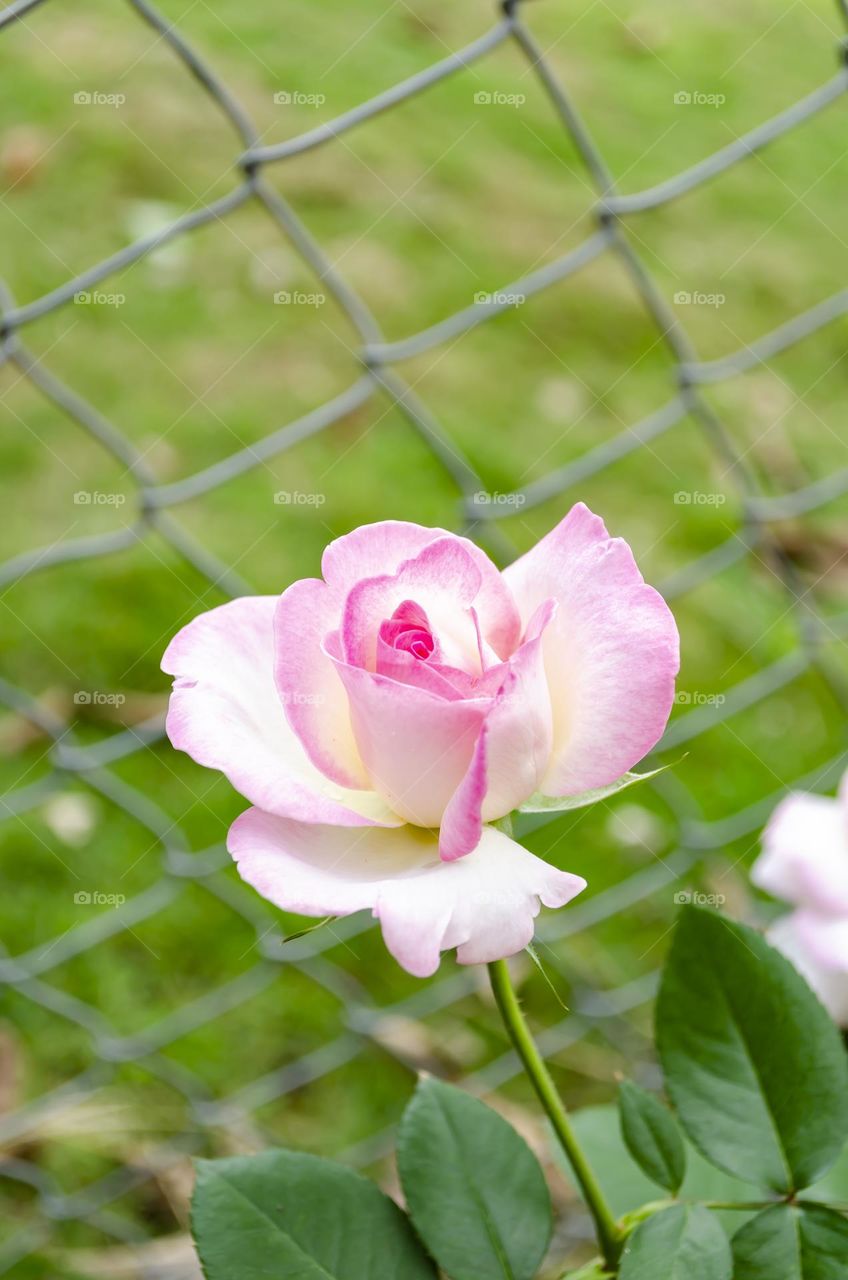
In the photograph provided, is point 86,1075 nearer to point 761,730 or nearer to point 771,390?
point 761,730

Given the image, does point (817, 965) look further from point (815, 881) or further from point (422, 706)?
point (422, 706)

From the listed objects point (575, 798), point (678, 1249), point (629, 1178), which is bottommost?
point (629, 1178)

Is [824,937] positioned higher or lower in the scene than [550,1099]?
lower

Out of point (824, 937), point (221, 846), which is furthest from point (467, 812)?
point (221, 846)

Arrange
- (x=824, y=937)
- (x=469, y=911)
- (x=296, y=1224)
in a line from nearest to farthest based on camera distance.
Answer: (x=469, y=911) < (x=296, y=1224) < (x=824, y=937)

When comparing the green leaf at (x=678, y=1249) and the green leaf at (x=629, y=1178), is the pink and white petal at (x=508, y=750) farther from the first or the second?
the green leaf at (x=629, y=1178)

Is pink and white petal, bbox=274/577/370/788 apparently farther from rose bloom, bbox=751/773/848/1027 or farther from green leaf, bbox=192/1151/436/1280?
rose bloom, bbox=751/773/848/1027
